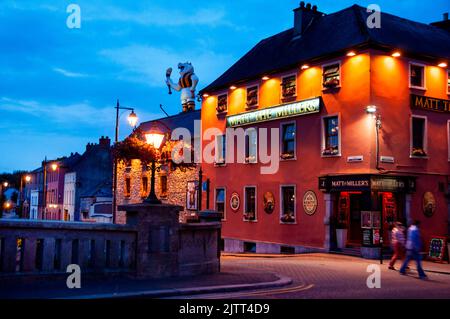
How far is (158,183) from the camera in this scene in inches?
1575

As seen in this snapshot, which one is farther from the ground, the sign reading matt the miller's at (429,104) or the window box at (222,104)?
the window box at (222,104)

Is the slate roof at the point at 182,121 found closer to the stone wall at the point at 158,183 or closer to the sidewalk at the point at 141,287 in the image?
the stone wall at the point at 158,183

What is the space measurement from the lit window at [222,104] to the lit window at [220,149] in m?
1.60

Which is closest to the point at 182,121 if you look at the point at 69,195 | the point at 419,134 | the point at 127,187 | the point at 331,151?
the point at 127,187

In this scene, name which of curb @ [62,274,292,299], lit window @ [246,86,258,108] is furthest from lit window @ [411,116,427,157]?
curb @ [62,274,292,299]

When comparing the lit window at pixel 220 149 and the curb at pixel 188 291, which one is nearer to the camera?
the curb at pixel 188 291

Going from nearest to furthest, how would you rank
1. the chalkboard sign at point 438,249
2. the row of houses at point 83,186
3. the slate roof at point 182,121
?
1. the chalkboard sign at point 438,249
2. the slate roof at point 182,121
3. the row of houses at point 83,186

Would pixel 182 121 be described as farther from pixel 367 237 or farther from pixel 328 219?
pixel 367 237

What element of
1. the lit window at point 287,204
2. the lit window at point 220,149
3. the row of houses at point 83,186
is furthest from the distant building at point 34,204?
the lit window at point 287,204

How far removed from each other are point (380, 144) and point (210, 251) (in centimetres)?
1187

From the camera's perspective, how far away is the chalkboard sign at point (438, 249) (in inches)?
857

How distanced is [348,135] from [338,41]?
16.0ft
